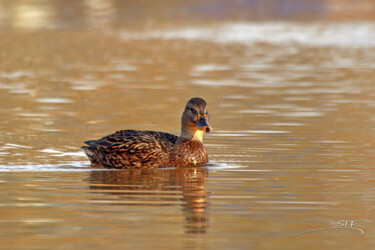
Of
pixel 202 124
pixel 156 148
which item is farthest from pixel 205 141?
pixel 156 148

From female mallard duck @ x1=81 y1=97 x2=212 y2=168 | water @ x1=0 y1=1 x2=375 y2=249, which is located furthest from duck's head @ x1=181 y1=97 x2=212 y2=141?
water @ x1=0 y1=1 x2=375 y2=249

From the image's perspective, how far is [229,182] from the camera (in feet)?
41.9

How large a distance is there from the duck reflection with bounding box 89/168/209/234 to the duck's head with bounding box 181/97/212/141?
577 millimetres

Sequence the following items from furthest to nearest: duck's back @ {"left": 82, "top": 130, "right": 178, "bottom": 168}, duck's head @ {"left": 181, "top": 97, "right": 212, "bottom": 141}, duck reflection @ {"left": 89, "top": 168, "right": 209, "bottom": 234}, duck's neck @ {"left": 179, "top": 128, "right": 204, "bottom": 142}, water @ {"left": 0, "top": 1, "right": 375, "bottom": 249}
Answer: duck's neck @ {"left": 179, "top": 128, "right": 204, "bottom": 142} → duck's head @ {"left": 181, "top": 97, "right": 212, "bottom": 141} → duck's back @ {"left": 82, "top": 130, "right": 178, "bottom": 168} → duck reflection @ {"left": 89, "top": 168, "right": 209, "bottom": 234} → water @ {"left": 0, "top": 1, "right": 375, "bottom": 249}

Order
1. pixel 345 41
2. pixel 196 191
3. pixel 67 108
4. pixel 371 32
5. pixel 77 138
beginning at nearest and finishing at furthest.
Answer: pixel 196 191 → pixel 77 138 → pixel 67 108 → pixel 345 41 → pixel 371 32

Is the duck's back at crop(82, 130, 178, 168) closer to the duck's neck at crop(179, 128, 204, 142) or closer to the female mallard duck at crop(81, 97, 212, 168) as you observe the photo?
the female mallard duck at crop(81, 97, 212, 168)

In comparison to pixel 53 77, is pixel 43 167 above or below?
below

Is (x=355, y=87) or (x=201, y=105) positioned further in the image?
(x=355, y=87)

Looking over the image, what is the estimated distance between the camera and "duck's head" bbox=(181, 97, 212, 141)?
1398cm

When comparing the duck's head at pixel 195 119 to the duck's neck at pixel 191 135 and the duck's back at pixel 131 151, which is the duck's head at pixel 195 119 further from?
the duck's back at pixel 131 151

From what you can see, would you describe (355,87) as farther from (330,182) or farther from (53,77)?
(330,182)

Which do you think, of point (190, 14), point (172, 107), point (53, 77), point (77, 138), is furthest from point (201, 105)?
point (190, 14)

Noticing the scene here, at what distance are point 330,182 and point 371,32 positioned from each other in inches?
1466

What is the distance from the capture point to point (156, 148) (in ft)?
45.7
